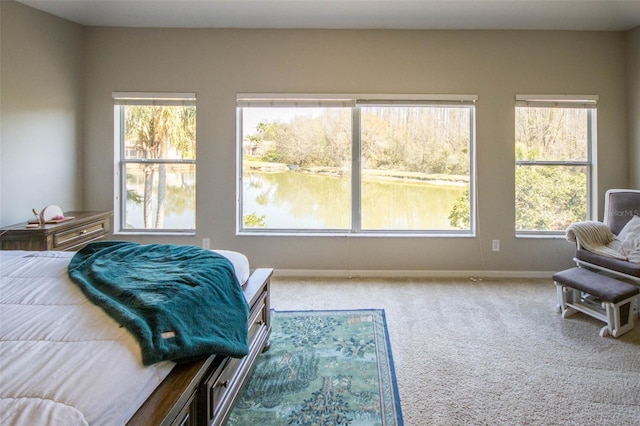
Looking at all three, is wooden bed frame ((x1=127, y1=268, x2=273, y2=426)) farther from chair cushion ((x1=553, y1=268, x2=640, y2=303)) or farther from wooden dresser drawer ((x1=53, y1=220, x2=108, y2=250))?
chair cushion ((x1=553, y1=268, x2=640, y2=303))

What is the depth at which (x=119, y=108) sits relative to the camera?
3.72 m

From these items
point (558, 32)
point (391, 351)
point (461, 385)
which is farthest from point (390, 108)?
point (461, 385)

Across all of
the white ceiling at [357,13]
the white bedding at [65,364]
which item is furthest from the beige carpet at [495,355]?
the white ceiling at [357,13]

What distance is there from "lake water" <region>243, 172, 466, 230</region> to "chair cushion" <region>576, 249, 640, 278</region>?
1.22 meters

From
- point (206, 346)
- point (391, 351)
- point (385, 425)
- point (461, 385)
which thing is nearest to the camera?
point (206, 346)

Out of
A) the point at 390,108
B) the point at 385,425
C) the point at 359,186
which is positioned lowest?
the point at 385,425

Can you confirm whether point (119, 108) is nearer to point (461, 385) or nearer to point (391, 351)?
point (391, 351)

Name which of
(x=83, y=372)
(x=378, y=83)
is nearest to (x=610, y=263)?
(x=378, y=83)

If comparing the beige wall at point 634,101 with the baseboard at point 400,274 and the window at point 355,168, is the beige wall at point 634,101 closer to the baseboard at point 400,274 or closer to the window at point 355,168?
the baseboard at point 400,274

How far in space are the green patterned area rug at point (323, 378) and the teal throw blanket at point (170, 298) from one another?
0.50m

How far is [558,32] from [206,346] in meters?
4.49

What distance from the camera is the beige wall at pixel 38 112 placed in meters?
2.88

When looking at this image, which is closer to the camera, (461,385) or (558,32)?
(461,385)

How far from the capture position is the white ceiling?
3070 millimetres
